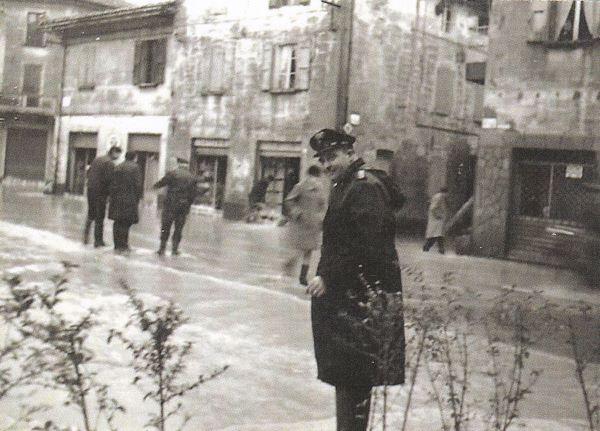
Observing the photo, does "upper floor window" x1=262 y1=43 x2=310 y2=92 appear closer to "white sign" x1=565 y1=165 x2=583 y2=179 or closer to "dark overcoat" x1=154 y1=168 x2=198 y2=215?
"white sign" x1=565 y1=165 x2=583 y2=179

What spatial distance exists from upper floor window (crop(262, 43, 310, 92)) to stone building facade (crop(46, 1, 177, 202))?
256 inches

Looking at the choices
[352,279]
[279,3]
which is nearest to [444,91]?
[279,3]

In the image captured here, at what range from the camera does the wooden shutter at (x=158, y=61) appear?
1168 centimetres

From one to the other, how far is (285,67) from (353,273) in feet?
54.2

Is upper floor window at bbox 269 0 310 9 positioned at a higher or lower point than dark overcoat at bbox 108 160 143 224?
higher

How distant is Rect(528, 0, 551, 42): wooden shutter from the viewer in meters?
14.5

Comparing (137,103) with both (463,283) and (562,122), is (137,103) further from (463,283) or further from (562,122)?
(562,122)

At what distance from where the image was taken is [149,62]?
11.2 meters

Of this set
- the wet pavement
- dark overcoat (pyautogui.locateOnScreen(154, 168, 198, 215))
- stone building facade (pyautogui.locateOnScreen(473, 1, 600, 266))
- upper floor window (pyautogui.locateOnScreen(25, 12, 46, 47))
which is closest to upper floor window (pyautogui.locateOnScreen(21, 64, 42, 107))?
upper floor window (pyautogui.locateOnScreen(25, 12, 46, 47))

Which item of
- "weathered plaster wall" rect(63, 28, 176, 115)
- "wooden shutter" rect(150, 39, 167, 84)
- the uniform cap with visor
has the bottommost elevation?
the uniform cap with visor

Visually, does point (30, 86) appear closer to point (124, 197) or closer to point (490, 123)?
point (124, 197)

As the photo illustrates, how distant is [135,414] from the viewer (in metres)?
4.09

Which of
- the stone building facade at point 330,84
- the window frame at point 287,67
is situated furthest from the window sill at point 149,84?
the window frame at point 287,67

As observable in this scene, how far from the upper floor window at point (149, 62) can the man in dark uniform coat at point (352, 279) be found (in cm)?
685
